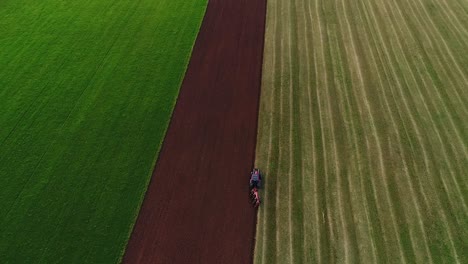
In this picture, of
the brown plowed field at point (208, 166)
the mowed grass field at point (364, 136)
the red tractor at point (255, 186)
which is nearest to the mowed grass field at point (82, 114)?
the brown plowed field at point (208, 166)

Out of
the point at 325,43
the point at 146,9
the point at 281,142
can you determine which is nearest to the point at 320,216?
the point at 281,142

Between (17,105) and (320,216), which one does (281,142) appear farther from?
(17,105)

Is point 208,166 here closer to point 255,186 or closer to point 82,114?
point 255,186

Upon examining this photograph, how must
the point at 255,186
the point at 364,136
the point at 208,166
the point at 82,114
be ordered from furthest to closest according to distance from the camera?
the point at 82,114 → the point at 364,136 → the point at 208,166 → the point at 255,186

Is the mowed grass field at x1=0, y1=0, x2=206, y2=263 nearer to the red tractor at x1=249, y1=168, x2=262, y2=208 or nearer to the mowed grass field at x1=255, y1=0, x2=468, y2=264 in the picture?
the red tractor at x1=249, y1=168, x2=262, y2=208

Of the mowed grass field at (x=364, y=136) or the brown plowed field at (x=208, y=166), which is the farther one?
the mowed grass field at (x=364, y=136)

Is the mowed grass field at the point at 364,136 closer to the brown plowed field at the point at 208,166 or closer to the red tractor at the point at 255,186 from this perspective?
the red tractor at the point at 255,186

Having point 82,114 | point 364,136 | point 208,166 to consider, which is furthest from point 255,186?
point 82,114
